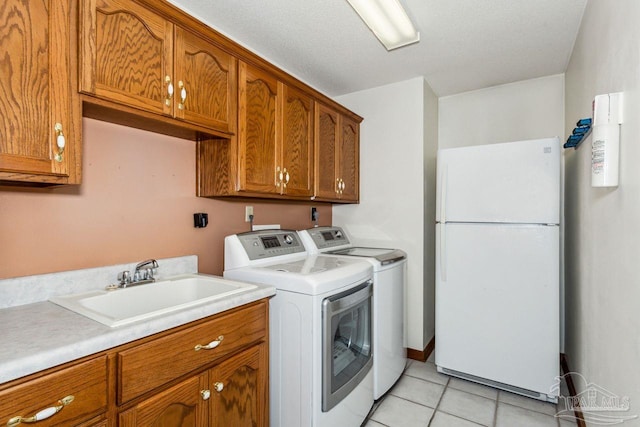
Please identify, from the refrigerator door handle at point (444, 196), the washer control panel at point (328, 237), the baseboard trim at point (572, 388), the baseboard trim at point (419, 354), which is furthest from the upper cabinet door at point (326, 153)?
the baseboard trim at point (572, 388)

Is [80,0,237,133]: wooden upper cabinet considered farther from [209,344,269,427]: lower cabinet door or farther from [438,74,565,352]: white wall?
[438,74,565,352]: white wall

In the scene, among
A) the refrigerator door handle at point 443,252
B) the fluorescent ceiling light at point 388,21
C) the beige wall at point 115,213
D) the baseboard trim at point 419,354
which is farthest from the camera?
the baseboard trim at point 419,354

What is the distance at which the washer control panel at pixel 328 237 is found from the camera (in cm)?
256

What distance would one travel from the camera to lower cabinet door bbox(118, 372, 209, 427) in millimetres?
1019

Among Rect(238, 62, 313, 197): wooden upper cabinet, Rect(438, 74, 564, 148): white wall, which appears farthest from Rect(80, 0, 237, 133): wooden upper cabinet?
Rect(438, 74, 564, 148): white wall

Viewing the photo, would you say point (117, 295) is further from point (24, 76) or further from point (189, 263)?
point (24, 76)

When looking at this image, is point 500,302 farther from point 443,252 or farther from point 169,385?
point 169,385

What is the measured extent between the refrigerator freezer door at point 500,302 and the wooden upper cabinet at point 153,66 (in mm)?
1805

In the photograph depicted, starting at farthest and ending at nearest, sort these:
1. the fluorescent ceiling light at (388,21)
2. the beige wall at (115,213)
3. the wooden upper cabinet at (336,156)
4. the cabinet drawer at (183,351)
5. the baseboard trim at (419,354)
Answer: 1. the baseboard trim at (419,354)
2. the wooden upper cabinet at (336,156)
3. the fluorescent ceiling light at (388,21)
4. the beige wall at (115,213)
5. the cabinet drawer at (183,351)

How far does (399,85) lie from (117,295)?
104 inches

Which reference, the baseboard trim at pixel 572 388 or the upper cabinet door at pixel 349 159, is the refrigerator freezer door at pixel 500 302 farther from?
the upper cabinet door at pixel 349 159

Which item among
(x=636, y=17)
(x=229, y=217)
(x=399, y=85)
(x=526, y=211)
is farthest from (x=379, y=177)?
(x=636, y=17)

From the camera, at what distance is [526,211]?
2131 mm

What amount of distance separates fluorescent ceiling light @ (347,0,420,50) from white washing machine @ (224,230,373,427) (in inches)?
57.1
